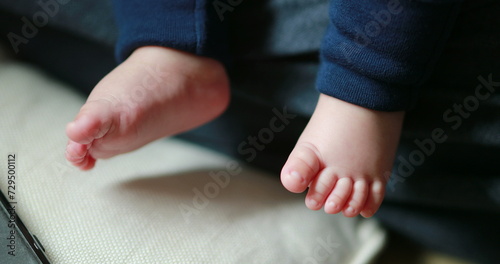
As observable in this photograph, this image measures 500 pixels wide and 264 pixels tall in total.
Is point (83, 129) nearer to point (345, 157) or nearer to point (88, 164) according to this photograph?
point (88, 164)

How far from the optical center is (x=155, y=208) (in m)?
0.51

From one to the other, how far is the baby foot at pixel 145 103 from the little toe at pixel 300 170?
144mm

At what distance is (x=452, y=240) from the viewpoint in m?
0.62

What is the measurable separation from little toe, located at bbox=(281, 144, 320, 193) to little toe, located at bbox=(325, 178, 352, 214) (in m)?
0.02

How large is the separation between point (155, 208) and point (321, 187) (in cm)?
18

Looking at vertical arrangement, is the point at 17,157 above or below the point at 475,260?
above

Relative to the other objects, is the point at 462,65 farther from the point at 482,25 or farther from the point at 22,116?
the point at 22,116

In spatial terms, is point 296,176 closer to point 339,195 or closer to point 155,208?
point 339,195

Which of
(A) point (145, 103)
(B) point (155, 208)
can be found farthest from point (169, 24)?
(B) point (155, 208)

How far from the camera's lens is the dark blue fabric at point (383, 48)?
0.42 metres

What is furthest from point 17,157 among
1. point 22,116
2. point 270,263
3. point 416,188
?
point 416,188

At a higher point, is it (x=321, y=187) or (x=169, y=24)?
(x=169, y=24)

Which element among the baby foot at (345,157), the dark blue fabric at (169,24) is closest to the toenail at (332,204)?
the baby foot at (345,157)

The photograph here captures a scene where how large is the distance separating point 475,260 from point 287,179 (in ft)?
1.11
